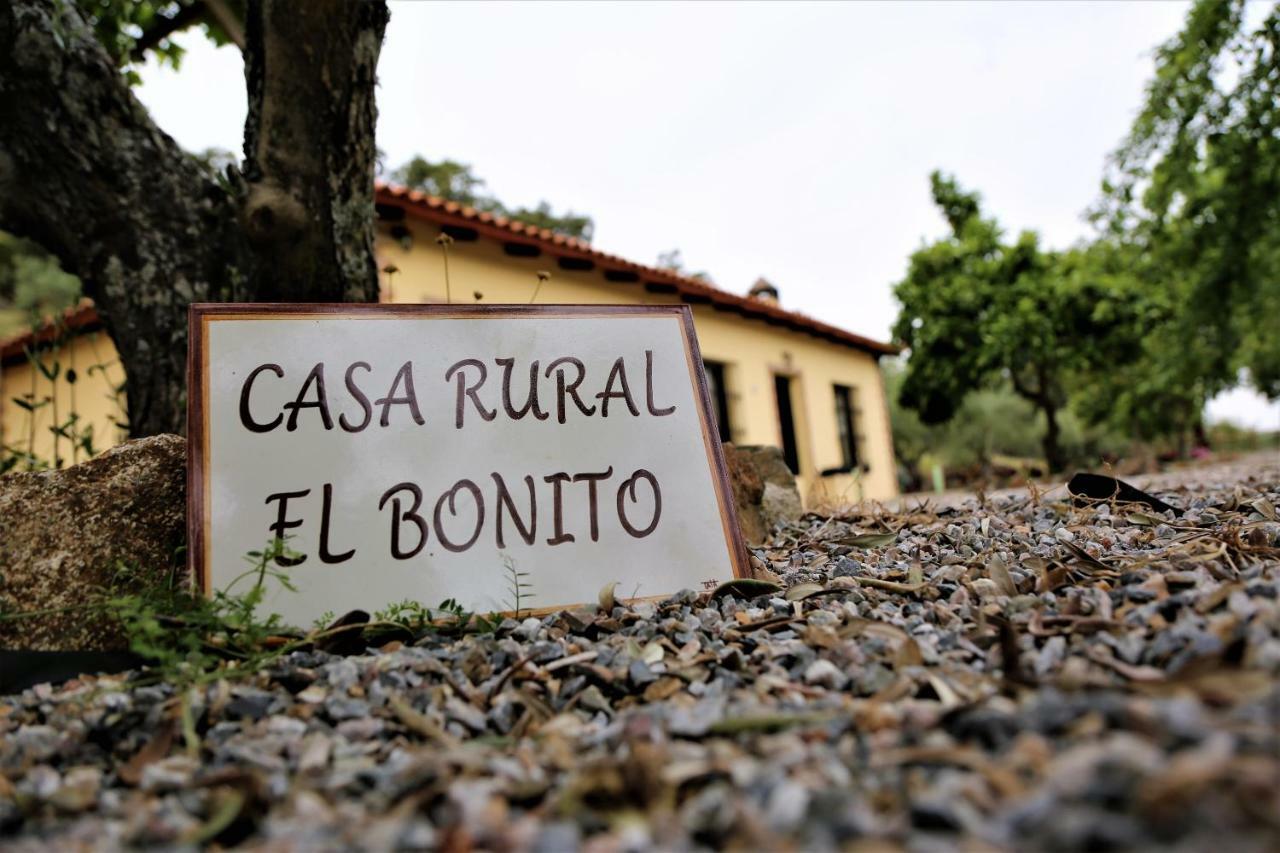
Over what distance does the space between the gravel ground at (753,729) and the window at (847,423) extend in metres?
10.2

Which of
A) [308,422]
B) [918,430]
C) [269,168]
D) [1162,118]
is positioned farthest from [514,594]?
[918,430]

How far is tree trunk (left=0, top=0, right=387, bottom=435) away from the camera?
97.5 inches

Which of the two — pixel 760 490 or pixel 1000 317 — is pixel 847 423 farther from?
pixel 760 490

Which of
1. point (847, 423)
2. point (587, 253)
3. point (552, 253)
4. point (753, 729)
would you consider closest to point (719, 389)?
point (587, 253)

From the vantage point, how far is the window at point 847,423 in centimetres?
1165

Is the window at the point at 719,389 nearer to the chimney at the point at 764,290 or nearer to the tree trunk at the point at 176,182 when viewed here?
the chimney at the point at 764,290

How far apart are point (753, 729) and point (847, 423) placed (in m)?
11.4

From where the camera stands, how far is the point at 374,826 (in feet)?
2.32

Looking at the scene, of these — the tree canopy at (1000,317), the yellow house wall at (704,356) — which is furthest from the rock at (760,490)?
the tree canopy at (1000,317)

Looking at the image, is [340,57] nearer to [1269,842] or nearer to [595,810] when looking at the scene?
[595,810]

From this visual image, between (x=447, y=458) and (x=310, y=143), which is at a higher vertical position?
(x=310, y=143)

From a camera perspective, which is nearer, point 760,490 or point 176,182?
point 760,490

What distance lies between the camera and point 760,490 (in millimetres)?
2672

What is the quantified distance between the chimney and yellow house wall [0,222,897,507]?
1147 mm
